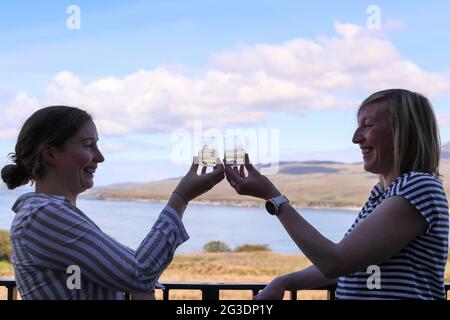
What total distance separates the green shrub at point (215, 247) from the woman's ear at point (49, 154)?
104ft

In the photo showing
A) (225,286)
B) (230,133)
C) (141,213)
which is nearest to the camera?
(230,133)

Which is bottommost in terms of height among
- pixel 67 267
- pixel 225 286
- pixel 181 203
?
pixel 225 286

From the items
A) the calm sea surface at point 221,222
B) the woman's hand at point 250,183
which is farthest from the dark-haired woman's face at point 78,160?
the calm sea surface at point 221,222

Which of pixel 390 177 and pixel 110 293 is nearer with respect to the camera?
pixel 110 293

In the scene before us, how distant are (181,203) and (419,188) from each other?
22.0 inches

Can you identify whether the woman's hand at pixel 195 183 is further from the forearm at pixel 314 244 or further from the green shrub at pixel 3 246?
the green shrub at pixel 3 246

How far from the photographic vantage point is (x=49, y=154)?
145cm

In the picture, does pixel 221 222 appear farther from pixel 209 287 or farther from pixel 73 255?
pixel 73 255

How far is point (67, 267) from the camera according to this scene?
1334 mm

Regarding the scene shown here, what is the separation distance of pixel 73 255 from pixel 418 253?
31.3 inches

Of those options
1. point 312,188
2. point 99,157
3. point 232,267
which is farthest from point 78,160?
point 312,188

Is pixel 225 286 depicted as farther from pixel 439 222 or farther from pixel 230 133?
pixel 439 222

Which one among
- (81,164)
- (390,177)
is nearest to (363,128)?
(390,177)

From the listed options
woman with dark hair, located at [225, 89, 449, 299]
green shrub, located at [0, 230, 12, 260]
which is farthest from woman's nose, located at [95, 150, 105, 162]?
green shrub, located at [0, 230, 12, 260]
